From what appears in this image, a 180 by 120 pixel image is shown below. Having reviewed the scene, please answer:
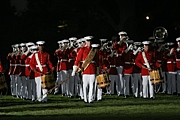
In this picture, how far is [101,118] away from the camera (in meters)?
21.2

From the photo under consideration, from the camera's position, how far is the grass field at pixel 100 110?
21734 mm

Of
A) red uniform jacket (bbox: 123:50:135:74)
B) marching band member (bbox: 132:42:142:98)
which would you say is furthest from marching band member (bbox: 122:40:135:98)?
marching band member (bbox: 132:42:142:98)

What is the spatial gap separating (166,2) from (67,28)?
30.6 ft

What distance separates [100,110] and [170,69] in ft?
31.8

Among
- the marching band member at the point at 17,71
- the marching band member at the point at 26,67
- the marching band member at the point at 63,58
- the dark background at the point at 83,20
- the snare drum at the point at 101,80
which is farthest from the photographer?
the dark background at the point at 83,20

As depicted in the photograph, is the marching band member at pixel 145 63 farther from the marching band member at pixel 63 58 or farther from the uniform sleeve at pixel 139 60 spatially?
the marching band member at pixel 63 58

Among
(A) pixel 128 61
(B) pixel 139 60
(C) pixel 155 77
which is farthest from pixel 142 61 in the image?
(A) pixel 128 61

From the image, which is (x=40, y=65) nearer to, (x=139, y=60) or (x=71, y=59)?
(x=139, y=60)

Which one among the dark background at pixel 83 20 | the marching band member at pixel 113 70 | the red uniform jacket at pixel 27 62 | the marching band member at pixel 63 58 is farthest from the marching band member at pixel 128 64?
the dark background at pixel 83 20

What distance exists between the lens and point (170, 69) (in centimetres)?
3319

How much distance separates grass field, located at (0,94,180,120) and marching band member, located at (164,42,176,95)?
159 inches

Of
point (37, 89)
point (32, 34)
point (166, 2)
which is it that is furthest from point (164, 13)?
point (37, 89)

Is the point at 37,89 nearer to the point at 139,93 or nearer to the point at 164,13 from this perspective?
the point at 139,93

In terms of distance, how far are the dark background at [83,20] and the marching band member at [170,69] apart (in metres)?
10.3
